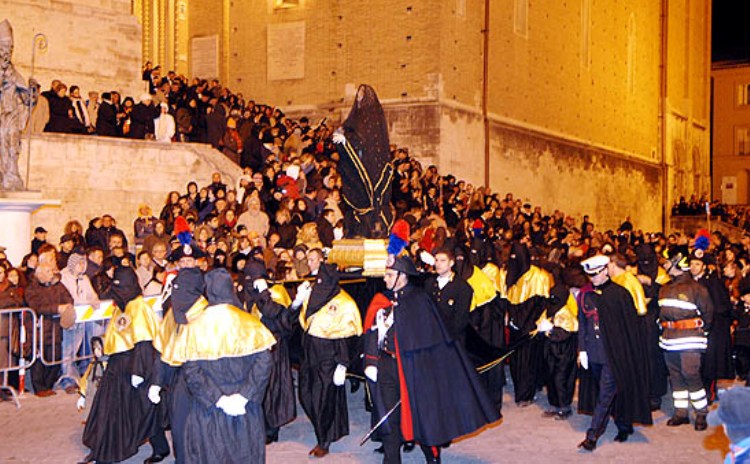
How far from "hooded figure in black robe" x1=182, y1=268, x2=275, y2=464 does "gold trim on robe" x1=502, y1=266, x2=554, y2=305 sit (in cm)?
575

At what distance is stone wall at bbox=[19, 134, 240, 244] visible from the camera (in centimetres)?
1800

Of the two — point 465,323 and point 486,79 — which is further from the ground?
point 486,79

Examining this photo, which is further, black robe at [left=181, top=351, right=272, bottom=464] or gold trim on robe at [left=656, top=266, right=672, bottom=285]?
gold trim on robe at [left=656, top=266, right=672, bottom=285]

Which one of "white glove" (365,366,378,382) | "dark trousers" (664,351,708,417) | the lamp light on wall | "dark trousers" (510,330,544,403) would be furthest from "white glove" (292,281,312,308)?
the lamp light on wall

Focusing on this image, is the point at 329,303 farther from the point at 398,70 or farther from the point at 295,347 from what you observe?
the point at 398,70

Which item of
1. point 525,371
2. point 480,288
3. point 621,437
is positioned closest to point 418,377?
point 621,437

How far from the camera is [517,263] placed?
39.5 feet

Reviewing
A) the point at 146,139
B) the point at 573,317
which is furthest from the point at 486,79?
the point at 573,317

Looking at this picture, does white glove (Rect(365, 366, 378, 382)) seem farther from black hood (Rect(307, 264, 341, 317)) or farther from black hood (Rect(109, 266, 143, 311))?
black hood (Rect(109, 266, 143, 311))

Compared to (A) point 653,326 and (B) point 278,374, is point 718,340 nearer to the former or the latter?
(A) point 653,326

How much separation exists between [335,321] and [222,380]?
9.48 feet

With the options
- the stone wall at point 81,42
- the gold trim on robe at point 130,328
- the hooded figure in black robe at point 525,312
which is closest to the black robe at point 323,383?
the gold trim on robe at point 130,328

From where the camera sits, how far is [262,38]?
31.2m

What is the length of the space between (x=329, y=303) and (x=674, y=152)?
4321 centimetres
